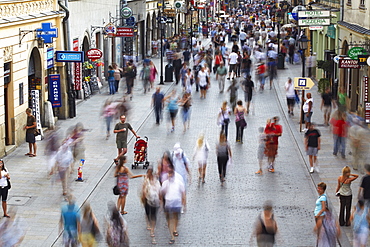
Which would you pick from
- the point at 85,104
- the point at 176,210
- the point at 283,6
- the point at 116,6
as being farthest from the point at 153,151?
the point at 283,6

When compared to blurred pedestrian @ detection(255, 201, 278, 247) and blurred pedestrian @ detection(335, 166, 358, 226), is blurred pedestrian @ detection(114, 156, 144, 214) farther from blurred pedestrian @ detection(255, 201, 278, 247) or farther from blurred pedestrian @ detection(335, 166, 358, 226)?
blurred pedestrian @ detection(335, 166, 358, 226)

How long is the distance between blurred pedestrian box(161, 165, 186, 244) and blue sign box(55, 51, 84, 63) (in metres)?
12.9

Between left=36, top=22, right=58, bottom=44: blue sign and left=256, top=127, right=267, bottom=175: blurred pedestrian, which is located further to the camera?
left=36, top=22, right=58, bottom=44: blue sign

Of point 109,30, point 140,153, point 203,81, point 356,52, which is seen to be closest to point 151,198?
point 140,153

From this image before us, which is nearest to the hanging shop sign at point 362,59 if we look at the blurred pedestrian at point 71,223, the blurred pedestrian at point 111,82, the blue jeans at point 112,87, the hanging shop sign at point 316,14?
the hanging shop sign at point 316,14

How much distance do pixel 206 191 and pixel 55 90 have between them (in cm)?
1049

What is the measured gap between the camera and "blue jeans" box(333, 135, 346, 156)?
65.2ft

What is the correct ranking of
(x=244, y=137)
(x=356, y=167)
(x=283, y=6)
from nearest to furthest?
1. (x=356, y=167)
2. (x=244, y=137)
3. (x=283, y=6)

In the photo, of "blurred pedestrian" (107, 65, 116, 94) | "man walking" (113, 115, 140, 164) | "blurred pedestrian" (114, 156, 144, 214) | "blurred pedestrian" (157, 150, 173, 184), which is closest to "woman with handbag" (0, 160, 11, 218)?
"blurred pedestrian" (114, 156, 144, 214)

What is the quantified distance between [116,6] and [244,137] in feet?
62.9

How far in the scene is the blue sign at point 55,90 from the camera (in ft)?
83.7

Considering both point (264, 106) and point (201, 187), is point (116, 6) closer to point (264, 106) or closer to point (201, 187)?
point (264, 106)

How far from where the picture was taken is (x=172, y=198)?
A: 13.2 meters

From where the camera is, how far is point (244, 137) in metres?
23.3
